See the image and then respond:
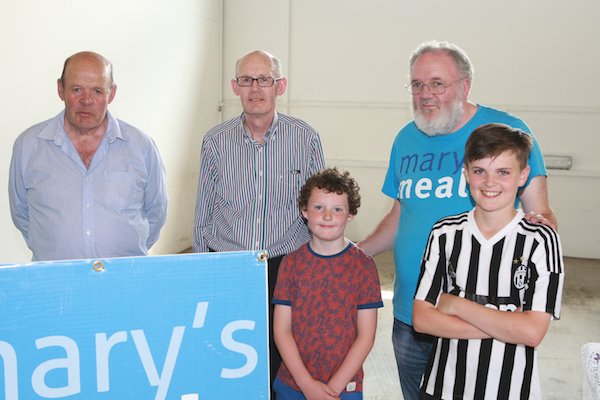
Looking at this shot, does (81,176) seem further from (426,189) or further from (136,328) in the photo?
(426,189)

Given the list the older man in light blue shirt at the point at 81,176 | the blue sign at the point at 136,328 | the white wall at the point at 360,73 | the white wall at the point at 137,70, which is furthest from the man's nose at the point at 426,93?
the white wall at the point at 360,73

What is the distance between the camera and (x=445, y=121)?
5.34ft

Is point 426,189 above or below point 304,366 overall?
above

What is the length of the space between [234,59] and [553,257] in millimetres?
5963

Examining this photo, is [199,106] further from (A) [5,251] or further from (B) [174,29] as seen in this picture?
(A) [5,251]

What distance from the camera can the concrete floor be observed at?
3010mm

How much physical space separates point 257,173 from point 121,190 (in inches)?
21.8

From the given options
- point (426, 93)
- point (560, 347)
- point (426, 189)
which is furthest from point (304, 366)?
point (560, 347)

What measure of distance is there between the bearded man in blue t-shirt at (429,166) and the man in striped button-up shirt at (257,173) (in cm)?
48

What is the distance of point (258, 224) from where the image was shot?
6.50 ft

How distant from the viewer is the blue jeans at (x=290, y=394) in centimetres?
155

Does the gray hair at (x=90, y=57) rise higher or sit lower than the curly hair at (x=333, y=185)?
higher

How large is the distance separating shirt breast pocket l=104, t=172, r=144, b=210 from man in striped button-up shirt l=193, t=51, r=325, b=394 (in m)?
0.27

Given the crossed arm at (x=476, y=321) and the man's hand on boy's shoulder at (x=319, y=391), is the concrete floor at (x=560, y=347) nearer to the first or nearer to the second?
the man's hand on boy's shoulder at (x=319, y=391)
